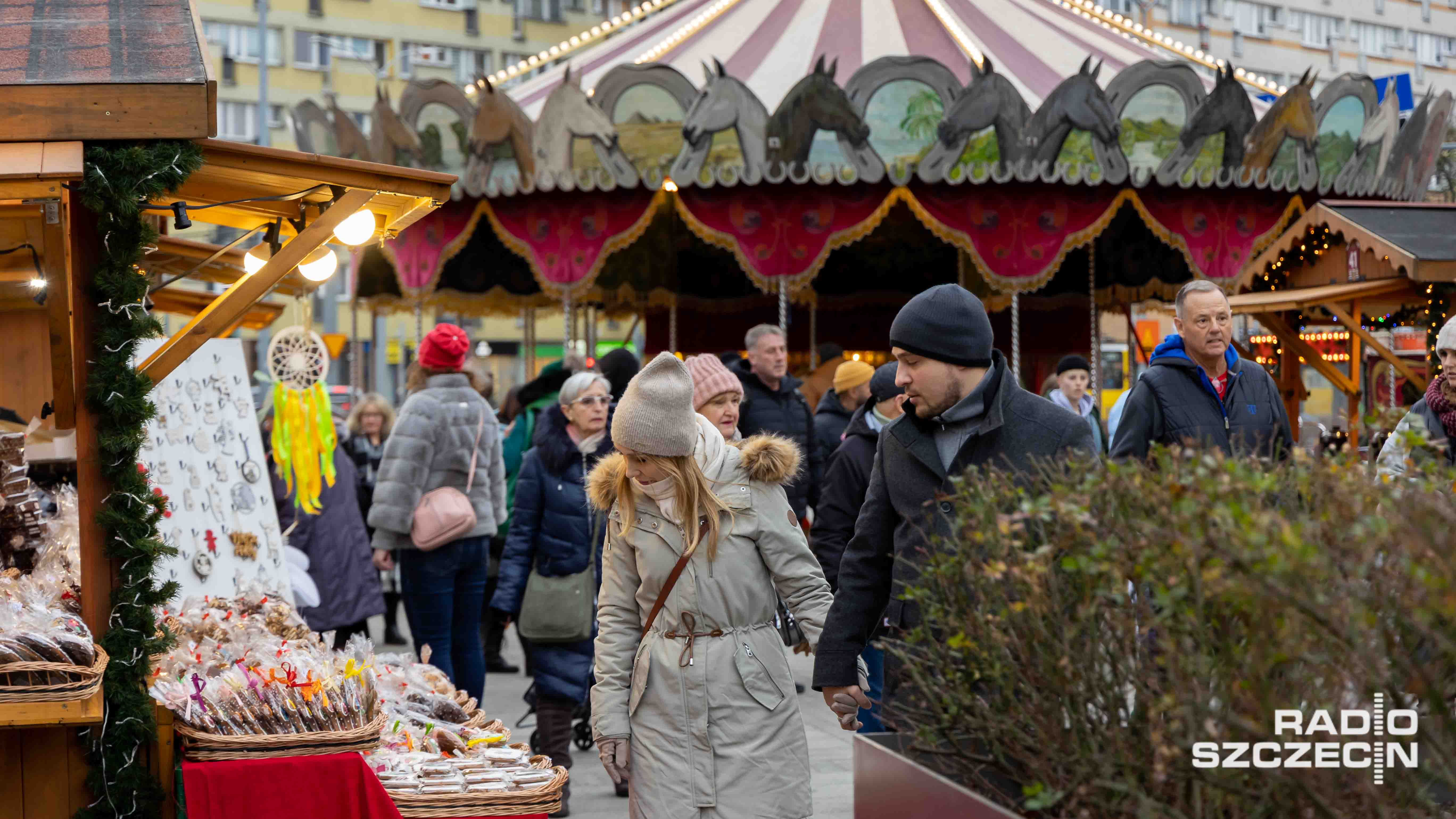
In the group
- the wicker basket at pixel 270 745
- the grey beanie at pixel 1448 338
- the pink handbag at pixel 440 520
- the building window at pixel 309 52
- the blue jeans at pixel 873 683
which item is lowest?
the blue jeans at pixel 873 683

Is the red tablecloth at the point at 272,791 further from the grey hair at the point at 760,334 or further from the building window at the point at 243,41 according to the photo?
the building window at the point at 243,41

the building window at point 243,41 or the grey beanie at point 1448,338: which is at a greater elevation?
the building window at point 243,41

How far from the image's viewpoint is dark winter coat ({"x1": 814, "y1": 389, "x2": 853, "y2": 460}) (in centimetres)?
827

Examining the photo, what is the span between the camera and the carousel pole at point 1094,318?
16.8 metres

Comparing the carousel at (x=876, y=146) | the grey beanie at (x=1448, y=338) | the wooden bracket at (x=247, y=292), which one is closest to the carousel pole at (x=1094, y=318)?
the carousel at (x=876, y=146)

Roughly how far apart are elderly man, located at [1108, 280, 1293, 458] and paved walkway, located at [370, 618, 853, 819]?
62.7 inches

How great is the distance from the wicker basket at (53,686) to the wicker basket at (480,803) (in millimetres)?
901

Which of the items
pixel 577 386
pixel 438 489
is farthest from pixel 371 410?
pixel 577 386

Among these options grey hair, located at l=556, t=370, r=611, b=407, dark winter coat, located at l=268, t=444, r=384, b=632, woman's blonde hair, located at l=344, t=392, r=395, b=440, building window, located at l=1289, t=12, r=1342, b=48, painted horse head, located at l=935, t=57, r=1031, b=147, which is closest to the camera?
grey hair, located at l=556, t=370, r=611, b=407

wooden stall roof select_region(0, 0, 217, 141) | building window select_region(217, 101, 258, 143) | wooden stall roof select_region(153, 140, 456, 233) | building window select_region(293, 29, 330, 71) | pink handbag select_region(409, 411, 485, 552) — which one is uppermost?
building window select_region(293, 29, 330, 71)

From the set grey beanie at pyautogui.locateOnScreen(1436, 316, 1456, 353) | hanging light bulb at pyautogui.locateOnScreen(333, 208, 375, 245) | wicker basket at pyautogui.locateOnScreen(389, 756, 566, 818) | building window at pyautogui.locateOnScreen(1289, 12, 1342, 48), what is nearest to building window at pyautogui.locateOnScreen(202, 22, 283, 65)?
building window at pyautogui.locateOnScreen(1289, 12, 1342, 48)

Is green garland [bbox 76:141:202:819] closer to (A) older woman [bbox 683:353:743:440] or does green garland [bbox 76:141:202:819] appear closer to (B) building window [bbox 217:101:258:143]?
(A) older woman [bbox 683:353:743:440]

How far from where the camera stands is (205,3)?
4181 cm

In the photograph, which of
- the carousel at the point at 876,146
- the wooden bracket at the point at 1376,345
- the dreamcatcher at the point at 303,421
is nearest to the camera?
the dreamcatcher at the point at 303,421
